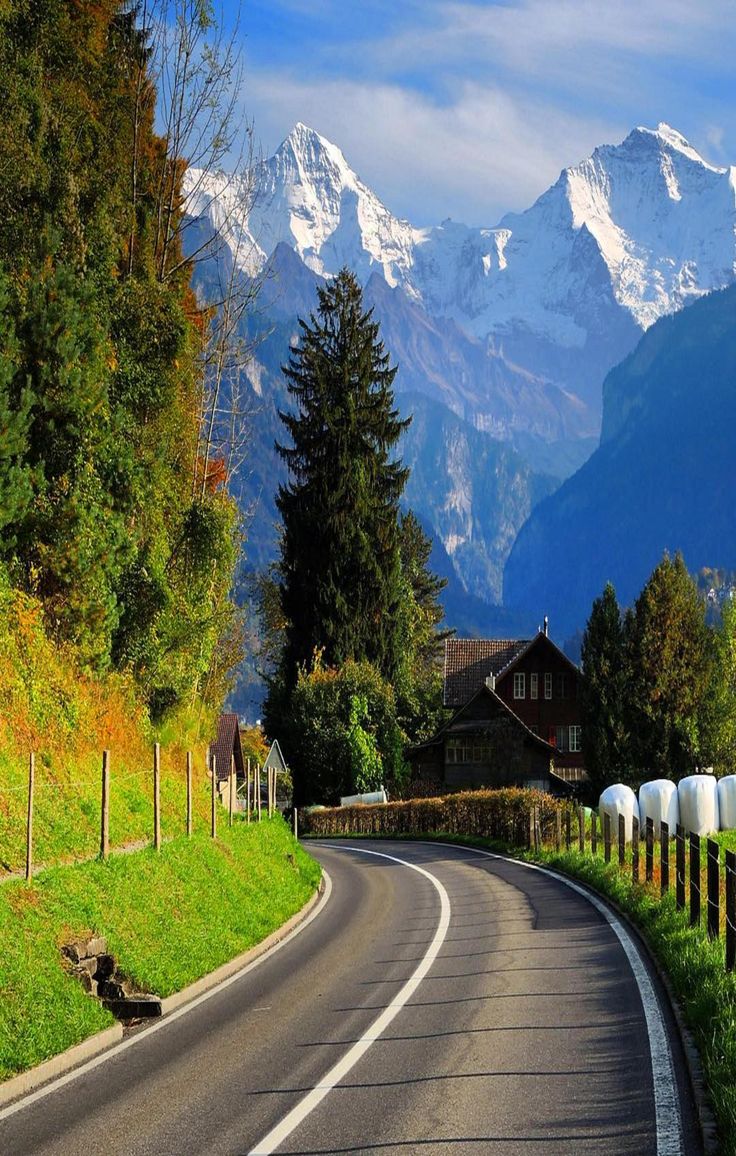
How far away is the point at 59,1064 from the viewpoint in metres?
10.0

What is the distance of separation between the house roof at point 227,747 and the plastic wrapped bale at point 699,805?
27.8m

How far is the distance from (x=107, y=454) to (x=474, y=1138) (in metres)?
19.2

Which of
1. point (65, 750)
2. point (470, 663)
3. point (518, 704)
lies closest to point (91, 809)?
point (65, 750)

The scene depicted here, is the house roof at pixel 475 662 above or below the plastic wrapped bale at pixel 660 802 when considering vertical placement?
above

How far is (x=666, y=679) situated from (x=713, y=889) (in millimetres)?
50533

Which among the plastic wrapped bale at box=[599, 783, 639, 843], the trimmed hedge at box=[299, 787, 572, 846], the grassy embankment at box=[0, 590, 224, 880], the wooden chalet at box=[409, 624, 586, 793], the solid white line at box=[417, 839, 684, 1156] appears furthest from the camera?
the wooden chalet at box=[409, 624, 586, 793]

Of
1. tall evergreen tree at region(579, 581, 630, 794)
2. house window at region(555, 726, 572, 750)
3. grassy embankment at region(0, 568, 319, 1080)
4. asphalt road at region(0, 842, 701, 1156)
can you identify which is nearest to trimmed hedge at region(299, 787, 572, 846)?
grassy embankment at region(0, 568, 319, 1080)

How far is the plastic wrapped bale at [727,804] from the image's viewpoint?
174 feet

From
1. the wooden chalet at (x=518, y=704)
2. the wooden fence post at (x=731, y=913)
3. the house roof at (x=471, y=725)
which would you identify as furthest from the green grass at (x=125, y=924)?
the wooden chalet at (x=518, y=704)

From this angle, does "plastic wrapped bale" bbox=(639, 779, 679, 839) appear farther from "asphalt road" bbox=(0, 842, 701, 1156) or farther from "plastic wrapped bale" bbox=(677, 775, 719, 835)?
"asphalt road" bbox=(0, 842, 701, 1156)

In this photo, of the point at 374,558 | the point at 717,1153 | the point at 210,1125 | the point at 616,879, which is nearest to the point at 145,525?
the point at 616,879

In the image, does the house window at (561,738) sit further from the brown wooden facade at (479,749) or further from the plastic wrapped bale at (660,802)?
the plastic wrapped bale at (660,802)

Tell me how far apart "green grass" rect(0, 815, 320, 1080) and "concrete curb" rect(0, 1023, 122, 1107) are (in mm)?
85

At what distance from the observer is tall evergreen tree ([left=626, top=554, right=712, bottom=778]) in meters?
62.7
